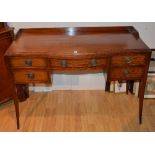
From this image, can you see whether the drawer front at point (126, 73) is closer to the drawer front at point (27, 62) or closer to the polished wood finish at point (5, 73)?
the drawer front at point (27, 62)

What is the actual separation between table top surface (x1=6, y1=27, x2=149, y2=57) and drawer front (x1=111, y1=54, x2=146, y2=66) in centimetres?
5

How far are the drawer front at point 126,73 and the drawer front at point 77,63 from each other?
0.13 meters

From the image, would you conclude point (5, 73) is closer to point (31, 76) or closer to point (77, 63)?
point (31, 76)

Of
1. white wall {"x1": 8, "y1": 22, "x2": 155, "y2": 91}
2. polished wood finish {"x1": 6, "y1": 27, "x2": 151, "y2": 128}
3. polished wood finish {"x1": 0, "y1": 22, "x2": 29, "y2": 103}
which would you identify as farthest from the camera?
white wall {"x1": 8, "y1": 22, "x2": 155, "y2": 91}

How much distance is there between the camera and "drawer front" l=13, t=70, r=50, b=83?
5.63 ft

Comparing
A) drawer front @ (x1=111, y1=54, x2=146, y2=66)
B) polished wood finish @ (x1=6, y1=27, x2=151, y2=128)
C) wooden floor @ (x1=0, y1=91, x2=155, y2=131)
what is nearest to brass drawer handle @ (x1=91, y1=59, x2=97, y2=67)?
polished wood finish @ (x1=6, y1=27, x2=151, y2=128)

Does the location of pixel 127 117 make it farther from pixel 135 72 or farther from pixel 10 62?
pixel 10 62

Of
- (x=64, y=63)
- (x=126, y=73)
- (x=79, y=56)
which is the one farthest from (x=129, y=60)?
(x=64, y=63)

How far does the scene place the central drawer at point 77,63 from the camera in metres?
1.65

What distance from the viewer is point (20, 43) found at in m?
1.81

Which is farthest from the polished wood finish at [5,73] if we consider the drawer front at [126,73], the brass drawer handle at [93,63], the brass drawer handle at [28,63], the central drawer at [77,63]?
the drawer front at [126,73]

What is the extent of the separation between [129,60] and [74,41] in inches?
18.8

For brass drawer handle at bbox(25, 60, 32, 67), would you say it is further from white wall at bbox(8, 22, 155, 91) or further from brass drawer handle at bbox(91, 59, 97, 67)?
white wall at bbox(8, 22, 155, 91)

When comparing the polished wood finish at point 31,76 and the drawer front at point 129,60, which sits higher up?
the drawer front at point 129,60
